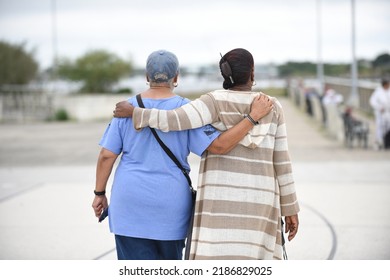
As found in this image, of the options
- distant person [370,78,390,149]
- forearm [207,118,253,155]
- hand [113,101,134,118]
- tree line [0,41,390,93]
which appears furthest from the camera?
tree line [0,41,390,93]

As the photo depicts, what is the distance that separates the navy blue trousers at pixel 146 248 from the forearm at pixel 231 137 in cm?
64

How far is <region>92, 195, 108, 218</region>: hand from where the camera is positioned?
3.88 meters

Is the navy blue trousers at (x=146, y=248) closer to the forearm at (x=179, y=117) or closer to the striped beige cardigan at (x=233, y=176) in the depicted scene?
the striped beige cardigan at (x=233, y=176)

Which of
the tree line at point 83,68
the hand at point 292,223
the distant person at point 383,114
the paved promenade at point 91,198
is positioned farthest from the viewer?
the tree line at point 83,68

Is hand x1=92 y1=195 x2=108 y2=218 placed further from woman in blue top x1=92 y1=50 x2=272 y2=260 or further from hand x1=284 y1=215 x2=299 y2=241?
hand x1=284 y1=215 x2=299 y2=241

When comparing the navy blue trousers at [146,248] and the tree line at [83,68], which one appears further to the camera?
the tree line at [83,68]

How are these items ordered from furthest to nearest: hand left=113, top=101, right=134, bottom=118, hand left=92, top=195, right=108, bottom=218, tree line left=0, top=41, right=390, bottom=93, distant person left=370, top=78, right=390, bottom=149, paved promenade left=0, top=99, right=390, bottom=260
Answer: tree line left=0, top=41, right=390, bottom=93, distant person left=370, top=78, right=390, bottom=149, paved promenade left=0, top=99, right=390, bottom=260, hand left=92, top=195, right=108, bottom=218, hand left=113, top=101, right=134, bottom=118

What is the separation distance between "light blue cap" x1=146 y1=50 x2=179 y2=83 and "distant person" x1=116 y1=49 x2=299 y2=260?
0.23m

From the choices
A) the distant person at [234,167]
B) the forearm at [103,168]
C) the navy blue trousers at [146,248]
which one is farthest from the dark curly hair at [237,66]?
the navy blue trousers at [146,248]

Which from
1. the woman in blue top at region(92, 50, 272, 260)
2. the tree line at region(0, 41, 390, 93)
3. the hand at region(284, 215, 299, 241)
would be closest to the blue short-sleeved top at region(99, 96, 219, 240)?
the woman in blue top at region(92, 50, 272, 260)

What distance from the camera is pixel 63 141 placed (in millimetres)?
16906

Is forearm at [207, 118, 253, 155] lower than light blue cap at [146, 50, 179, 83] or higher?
lower

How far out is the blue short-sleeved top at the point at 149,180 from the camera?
357 centimetres
